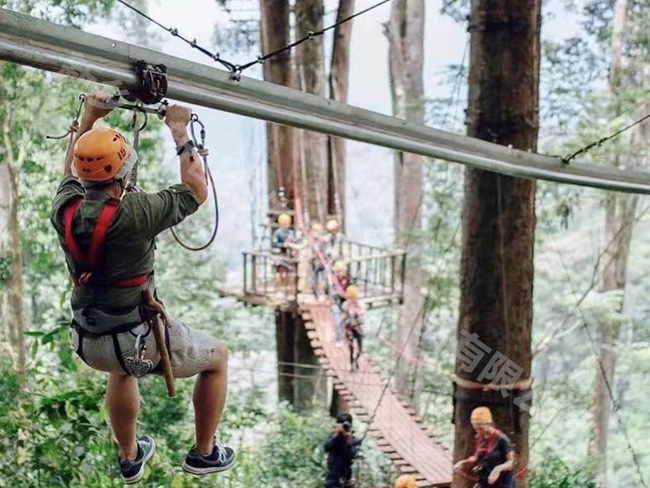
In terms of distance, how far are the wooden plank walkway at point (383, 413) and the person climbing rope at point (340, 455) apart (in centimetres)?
23

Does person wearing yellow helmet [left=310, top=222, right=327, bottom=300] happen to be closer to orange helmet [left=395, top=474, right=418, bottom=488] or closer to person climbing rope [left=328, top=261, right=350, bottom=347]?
person climbing rope [left=328, top=261, right=350, bottom=347]

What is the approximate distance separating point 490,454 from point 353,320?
356 cm

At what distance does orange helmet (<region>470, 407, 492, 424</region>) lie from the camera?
3.92m

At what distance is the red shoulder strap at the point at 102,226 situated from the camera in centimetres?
203

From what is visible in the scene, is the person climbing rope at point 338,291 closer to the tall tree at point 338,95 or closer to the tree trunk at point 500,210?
the tall tree at point 338,95

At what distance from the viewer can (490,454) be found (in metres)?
3.91

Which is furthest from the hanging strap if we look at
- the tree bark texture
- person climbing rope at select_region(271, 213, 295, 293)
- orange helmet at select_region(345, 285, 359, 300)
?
the tree bark texture

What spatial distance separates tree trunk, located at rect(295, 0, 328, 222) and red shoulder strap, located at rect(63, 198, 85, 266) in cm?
717

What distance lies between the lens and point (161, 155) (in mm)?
11820

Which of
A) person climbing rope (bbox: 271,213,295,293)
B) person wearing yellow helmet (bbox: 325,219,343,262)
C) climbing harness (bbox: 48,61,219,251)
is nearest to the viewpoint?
climbing harness (bbox: 48,61,219,251)

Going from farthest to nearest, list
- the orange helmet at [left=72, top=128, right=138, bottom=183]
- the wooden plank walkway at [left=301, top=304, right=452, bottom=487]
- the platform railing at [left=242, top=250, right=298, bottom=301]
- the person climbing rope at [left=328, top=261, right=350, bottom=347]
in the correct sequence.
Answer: the platform railing at [left=242, top=250, right=298, bottom=301] → the person climbing rope at [left=328, top=261, right=350, bottom=347] → the wooden plank walkway at [left=301, top=304, right=452, bottom=487] → the orange helmet at [left=72, top=128, right=138, bottom=183]

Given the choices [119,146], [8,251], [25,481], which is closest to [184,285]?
[8,251]

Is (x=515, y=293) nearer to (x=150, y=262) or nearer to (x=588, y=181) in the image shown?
(x=588, y=181)

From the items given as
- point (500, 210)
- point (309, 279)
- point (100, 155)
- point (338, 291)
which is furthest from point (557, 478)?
point (100, 155)
